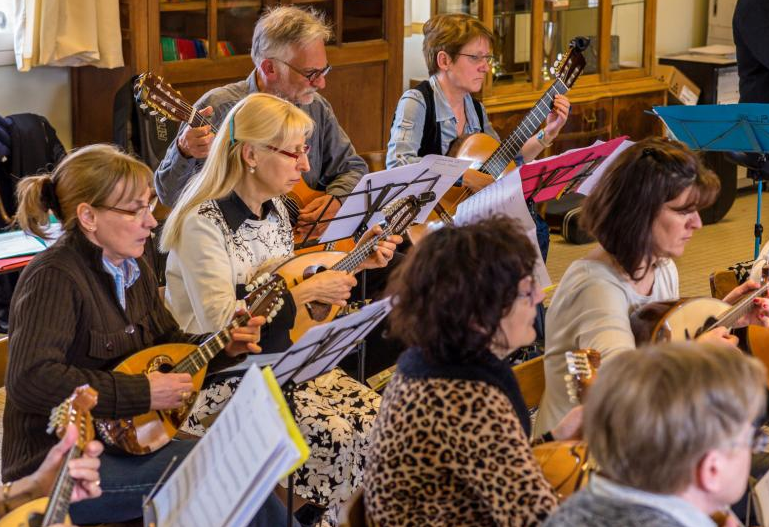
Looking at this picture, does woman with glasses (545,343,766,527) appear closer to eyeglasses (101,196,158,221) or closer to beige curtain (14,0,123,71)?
eyeglasses (101,196,158,221)

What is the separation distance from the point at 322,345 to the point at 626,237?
72 cm

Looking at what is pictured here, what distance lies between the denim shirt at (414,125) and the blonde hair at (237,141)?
3.65 feet

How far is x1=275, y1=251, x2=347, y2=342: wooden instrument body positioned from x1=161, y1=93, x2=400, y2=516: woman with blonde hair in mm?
47

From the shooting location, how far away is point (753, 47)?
15.9ft

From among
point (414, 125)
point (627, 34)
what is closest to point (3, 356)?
point (414, 125)

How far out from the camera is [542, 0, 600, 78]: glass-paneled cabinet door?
632 cm

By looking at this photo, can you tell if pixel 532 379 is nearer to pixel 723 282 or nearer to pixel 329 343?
pixel 329 343

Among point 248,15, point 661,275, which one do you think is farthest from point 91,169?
point 248,15

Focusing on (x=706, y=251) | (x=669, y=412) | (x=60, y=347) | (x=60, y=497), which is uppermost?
(x=669, y=412)

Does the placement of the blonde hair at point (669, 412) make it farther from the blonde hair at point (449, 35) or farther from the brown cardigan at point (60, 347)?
the blonde hair at point (449, 35)

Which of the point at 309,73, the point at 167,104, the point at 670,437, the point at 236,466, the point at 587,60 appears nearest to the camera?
the point at 670,437

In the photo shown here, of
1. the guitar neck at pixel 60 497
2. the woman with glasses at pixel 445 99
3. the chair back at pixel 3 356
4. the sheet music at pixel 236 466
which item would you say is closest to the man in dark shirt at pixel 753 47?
the woman with glasses at pixel 445 99

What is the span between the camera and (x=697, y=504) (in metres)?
1.51

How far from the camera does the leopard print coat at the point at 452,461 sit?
67.2 inches
